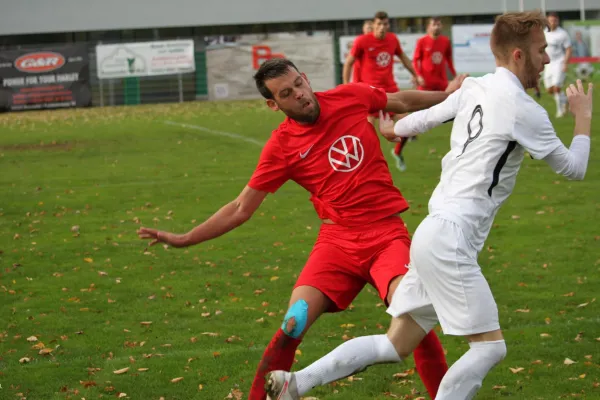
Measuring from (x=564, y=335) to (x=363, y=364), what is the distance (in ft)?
9.26

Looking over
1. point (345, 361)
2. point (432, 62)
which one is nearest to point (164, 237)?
point (345, 361)

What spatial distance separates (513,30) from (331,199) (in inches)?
63.0

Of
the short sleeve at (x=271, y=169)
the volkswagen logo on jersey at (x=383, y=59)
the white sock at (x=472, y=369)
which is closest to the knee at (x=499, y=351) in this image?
the white sock at (x=472, y=369)

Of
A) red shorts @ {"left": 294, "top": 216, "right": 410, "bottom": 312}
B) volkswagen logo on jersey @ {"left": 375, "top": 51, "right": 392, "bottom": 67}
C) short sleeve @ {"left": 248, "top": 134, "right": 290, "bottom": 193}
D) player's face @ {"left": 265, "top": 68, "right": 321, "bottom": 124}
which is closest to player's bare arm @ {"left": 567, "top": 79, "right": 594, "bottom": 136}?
red shorts @ {"left": 294, "top": 216, "right": 410, "bottom": 312}

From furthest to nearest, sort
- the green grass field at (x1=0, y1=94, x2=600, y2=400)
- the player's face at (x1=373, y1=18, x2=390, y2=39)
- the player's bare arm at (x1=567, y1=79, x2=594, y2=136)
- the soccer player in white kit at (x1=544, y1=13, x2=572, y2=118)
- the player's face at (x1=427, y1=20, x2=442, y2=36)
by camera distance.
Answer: the soccer player in white kit at (x1=544, y1=13, x2=572, y2=118), the player's face at (x1=427, y1=20, x2=442, y2=36), the player's face at (x1=373, y1=18, x2=390, y2=39), the green grass field at (x1=0, y1=94, x2=600, y2=400), the player's bare arm at (x1=567, y1=79, x2=594, y2=136)

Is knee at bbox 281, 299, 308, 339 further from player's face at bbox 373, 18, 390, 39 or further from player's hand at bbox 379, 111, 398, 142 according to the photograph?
player's face at bbox 373, 18, 390, 39

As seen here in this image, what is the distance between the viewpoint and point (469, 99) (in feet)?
15.4

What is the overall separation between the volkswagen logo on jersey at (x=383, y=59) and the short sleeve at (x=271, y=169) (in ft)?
41.3

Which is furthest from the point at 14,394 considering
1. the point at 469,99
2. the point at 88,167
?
the point at 88,167

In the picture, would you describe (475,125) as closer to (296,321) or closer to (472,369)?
(472,369)

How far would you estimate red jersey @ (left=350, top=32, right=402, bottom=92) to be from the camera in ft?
59.2

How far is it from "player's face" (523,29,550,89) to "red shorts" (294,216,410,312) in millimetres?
1273

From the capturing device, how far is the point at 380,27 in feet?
57.3

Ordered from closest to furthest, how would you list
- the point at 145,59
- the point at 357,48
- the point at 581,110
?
the point at 581,110 → the point at 357,48 → the point at 145,59
